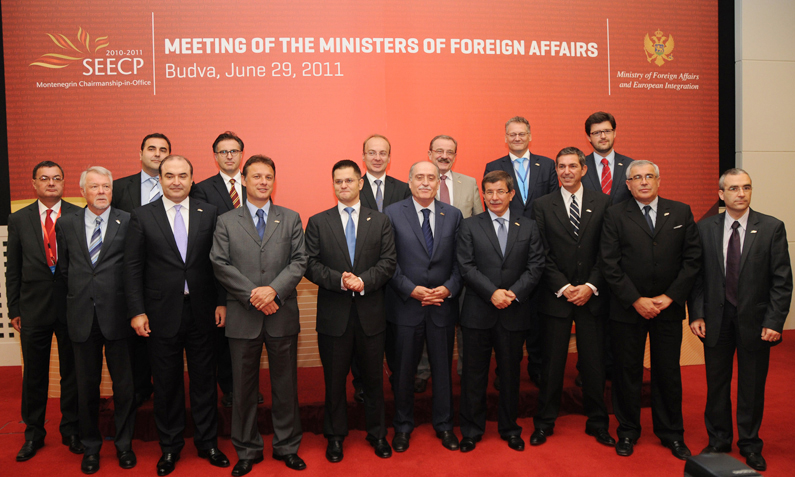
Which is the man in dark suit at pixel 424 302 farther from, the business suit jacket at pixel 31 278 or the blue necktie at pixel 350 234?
the business suit jacket at pixel 31 278

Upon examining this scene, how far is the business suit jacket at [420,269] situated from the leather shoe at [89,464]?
2071 mm

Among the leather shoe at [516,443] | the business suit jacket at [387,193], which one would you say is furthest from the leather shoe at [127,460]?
the leather shoe at [516,443]

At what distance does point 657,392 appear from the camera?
3.23 metres

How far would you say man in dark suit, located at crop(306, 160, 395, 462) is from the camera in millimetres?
3141

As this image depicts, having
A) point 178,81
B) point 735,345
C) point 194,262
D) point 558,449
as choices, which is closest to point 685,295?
point 735,345

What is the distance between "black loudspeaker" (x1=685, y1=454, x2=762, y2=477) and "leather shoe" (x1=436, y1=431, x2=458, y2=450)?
181 centimetres

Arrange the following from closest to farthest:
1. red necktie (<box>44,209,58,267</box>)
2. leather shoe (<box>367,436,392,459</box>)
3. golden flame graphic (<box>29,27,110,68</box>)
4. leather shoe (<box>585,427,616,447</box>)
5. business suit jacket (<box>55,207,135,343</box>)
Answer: business suit jacket (<box>55,207,135,343</box>) < leather shoe (<box>367,436,392,459</box>) < leather shoe (<box>585,427,616,447</box>) < red necktie (<box>44,209,58,267</box>) < golden flame graphic (<box>29,27,110,68</box>)

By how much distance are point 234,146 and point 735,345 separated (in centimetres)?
379

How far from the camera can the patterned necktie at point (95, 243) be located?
308 centimetres

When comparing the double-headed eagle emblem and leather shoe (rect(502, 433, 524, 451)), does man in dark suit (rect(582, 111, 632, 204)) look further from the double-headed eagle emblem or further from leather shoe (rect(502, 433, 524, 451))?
the double-headed eagle emblem

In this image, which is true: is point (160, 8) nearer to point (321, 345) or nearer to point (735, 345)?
point (321, 345)

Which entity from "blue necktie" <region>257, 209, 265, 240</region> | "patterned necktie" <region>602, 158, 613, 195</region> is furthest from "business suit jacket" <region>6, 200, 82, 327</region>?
"patterned necktie" <region>602, 158, 613, 195</region>

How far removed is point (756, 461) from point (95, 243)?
4.34 metres

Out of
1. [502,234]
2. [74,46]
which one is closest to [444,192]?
[502,234]
